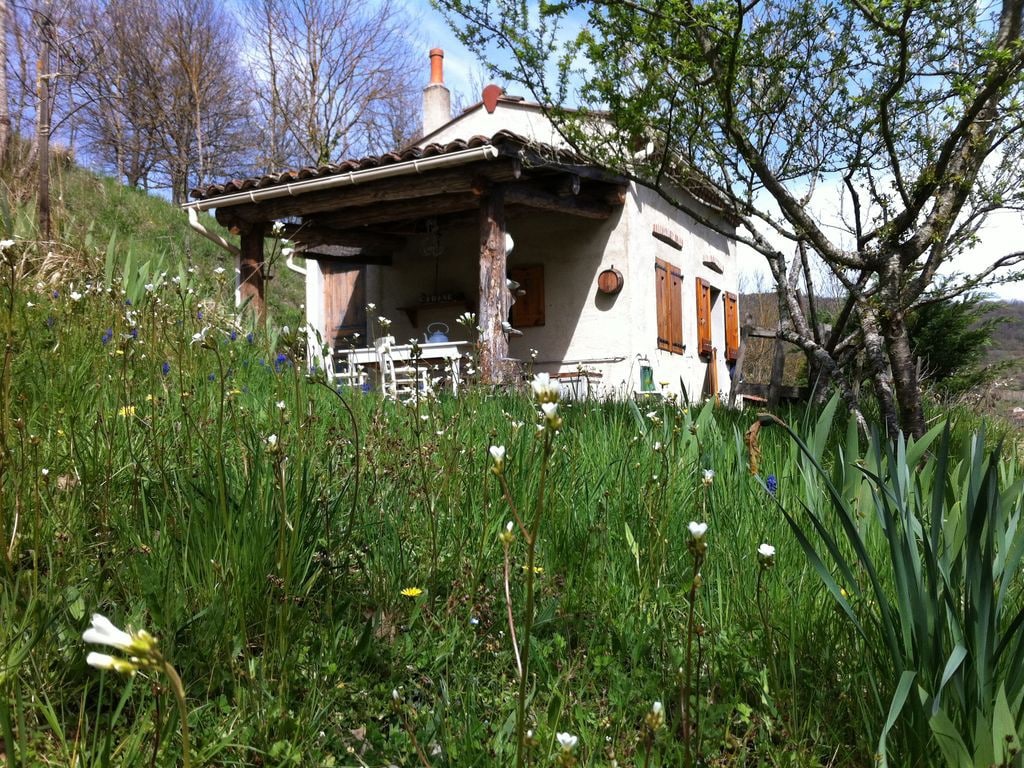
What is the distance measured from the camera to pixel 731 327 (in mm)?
14125

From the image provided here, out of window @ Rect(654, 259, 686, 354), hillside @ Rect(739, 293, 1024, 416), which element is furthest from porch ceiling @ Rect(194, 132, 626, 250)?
hillside @ Rect(739, 293, 1024, 416)

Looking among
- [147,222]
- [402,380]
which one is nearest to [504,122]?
[402,380]

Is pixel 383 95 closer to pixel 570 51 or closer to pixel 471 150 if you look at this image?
pixel 471 150

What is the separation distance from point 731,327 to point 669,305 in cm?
350

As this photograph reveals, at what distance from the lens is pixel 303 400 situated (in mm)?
3725

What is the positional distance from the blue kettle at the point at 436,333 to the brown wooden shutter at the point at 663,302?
2.95 metres

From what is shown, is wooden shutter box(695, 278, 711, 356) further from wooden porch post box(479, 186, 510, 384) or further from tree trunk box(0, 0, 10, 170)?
tree trunk box(0, 0, 10, 170)

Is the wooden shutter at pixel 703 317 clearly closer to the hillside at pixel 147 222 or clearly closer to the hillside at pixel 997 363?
the hillside at pixel 997 363

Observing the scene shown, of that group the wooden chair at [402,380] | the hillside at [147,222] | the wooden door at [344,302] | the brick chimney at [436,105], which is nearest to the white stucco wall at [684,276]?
the wooden chair at [402,380]

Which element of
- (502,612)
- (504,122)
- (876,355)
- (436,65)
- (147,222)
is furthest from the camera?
(147,222)

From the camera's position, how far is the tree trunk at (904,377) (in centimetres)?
371

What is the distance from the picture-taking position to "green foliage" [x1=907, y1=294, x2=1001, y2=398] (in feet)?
34.8

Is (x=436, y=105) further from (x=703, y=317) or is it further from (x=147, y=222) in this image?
(x=147, y=222)

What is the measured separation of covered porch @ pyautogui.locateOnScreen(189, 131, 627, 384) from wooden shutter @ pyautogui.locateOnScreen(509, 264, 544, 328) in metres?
0.10
